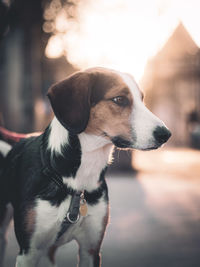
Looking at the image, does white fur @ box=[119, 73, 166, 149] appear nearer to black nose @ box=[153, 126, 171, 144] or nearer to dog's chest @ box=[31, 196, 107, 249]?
black nose @ box=[153, 126, 171, 144]

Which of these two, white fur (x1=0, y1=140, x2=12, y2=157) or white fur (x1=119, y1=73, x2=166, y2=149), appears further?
white fur (x1=0, y1=140, x2=12, y2=157)

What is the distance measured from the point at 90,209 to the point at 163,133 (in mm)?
772

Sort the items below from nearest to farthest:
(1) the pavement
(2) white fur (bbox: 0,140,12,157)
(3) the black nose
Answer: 1. (3) the black nose
2. (2) white fur (bbox: 0,140,12,157)
3. (1) the pavement

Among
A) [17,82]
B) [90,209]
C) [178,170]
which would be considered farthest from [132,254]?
[17,82]

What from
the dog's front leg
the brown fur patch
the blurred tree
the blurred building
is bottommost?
the blurred building

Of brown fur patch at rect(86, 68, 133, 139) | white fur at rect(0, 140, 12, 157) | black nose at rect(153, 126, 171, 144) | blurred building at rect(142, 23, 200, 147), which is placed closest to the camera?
black nose at rect(153, 126, 171, 144)

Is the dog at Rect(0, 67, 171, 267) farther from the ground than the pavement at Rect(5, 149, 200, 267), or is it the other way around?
the dog at Rect(0, 67, 171, 267)

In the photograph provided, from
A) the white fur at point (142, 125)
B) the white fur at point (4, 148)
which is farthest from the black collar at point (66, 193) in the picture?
the white fur at point (4, 148)

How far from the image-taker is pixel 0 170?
112 inches

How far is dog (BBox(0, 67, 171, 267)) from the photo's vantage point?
85.9 inches

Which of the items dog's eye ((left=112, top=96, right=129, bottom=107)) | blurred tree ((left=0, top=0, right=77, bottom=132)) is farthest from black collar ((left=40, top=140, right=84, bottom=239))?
blurred tree ((left=0, top=0, right=77, bottom=132))

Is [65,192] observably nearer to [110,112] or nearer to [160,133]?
[110,112]

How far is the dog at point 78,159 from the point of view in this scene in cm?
218

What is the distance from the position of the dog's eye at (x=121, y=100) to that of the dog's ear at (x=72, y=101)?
195 millimetres
